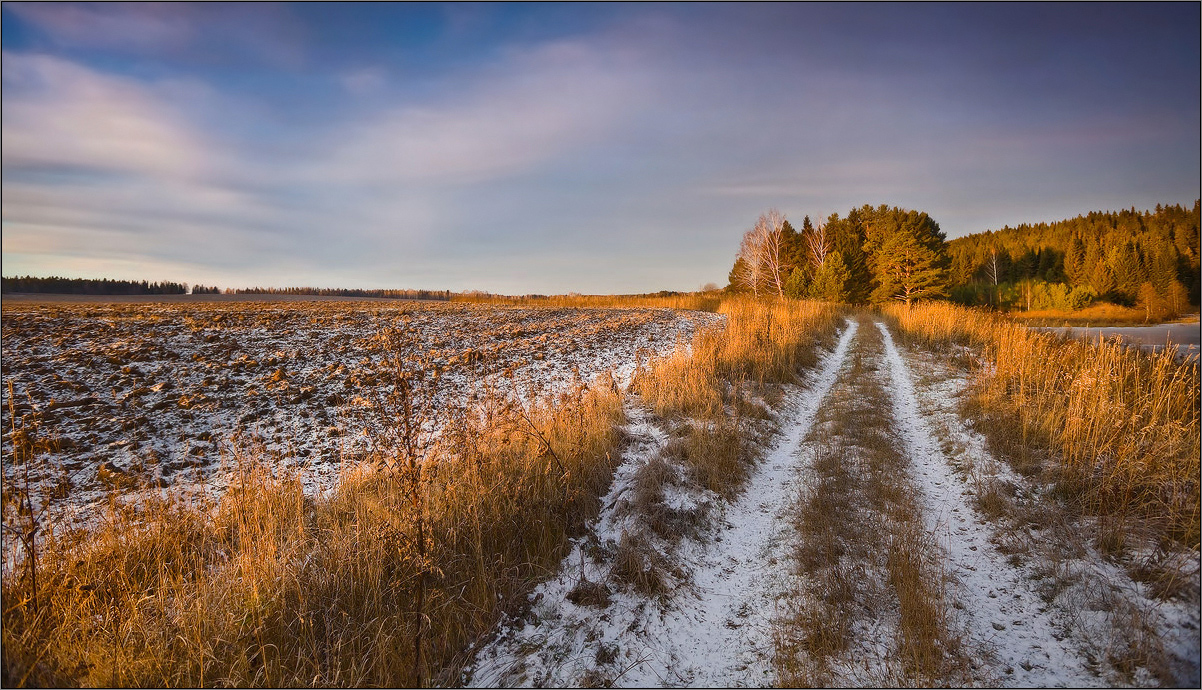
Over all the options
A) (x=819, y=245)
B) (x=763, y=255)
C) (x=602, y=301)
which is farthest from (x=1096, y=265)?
(x=602, y=301)

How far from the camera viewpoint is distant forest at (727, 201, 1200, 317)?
1217 inches

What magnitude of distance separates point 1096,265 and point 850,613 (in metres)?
54.4

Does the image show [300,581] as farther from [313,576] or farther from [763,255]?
[763,255]

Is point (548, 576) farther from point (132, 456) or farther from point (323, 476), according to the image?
point (132, 456)

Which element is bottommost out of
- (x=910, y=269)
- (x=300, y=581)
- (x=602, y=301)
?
(x=300, y=581)

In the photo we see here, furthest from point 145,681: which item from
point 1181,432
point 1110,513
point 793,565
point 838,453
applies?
point 1181,432

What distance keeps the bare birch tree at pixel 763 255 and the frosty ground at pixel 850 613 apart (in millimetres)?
34735

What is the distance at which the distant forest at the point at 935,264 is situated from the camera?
3091 cm

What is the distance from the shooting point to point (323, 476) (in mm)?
5605

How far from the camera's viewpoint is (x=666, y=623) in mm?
3232

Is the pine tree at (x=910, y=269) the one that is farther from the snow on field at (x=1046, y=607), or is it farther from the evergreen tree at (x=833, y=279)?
the snow on field at (x=1046, y=607)

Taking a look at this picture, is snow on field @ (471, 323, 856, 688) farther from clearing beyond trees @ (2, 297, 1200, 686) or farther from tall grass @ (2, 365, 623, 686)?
tall grass @ (2, 365, 623, 686)

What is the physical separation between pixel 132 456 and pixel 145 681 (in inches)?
199

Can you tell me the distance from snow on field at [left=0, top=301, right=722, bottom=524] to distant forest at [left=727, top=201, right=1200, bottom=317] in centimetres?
2737
